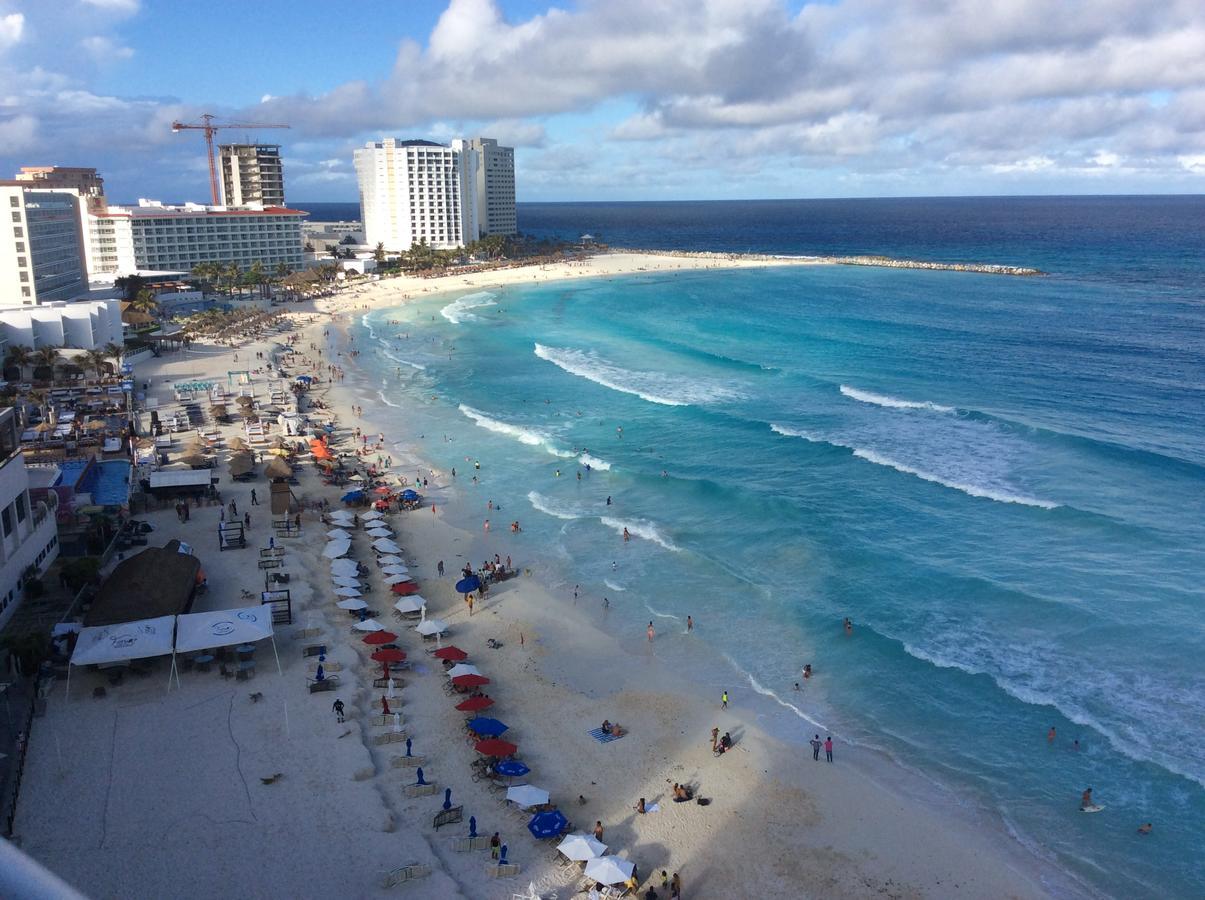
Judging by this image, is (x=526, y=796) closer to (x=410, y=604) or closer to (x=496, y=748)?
(x=496, y=748)

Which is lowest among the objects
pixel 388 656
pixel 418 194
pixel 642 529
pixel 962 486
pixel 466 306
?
pixel 388 656

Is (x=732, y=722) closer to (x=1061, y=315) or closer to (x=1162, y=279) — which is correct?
(x=1061, y=315)

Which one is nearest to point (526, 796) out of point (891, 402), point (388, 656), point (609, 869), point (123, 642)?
point (609, 869)

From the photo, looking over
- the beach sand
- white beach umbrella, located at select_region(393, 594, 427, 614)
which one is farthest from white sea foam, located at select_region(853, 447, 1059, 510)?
white beach umbrella, located at select_region(393, 594, 427, 614)

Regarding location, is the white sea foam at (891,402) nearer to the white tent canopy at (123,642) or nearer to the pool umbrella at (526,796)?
the pool umbrella at (526,796)

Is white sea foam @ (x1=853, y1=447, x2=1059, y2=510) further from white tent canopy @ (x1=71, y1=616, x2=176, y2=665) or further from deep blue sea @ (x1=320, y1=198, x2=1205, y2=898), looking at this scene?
white tent canopy @ (x1=71, y1=616, x2=176, y2=665)
